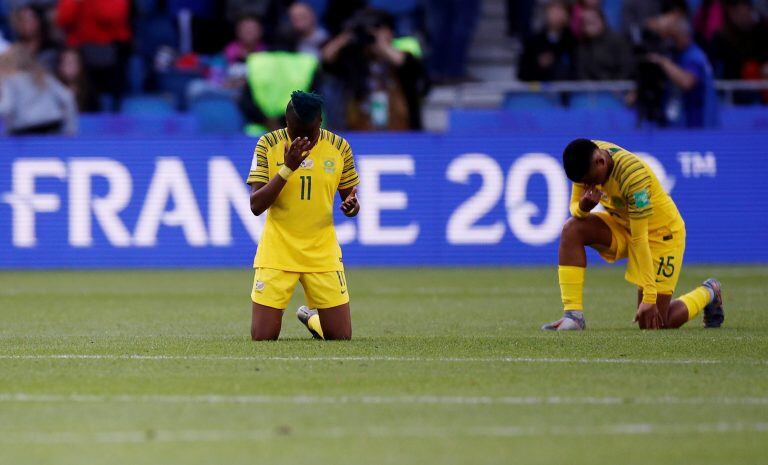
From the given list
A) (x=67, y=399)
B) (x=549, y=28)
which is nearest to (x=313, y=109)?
(x=67, y=399)

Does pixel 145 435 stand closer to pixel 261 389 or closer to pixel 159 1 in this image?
pixel 261 389

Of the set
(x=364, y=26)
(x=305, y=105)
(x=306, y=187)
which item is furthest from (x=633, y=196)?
(x=364, y=26)

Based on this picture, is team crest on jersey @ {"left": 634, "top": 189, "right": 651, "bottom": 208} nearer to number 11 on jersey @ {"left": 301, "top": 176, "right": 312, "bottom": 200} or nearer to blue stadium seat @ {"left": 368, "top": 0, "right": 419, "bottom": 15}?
number 11 on jersey @ {"left": 301, "top": 176, "right": 312, "bottom": 200}

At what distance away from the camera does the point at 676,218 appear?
10.9 meters

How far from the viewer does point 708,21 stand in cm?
2153

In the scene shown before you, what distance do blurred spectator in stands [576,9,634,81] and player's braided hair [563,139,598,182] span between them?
411 inches

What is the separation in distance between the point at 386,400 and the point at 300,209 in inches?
113

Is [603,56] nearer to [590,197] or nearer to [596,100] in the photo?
[596,100]

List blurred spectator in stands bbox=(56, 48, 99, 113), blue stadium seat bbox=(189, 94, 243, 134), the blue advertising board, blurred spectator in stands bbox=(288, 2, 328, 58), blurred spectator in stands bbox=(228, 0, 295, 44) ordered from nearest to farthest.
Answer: the blue advertising board
blurred spectator in stands bbox=(288, 2, 328, 58)
blue stadium seat bbox=(189, 94, 243, 134)
blurred spectator in stands bbox=(56, 48, 99, 113)
blurred spectator in stands bbox=(228, 0, 295, 44)

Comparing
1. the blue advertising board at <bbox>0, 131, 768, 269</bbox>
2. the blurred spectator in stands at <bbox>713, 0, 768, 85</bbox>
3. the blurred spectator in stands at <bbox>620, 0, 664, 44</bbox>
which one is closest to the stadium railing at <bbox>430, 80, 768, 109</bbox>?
the blurred spectator in stands at <bbox>713, 0, 768, 85</bbox>

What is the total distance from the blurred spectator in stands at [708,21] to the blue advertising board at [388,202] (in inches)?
161

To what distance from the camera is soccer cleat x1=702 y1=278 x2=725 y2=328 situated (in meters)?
10.9

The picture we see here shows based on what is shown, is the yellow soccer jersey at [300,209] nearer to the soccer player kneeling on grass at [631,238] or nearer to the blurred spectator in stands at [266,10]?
the soccer player kneeling on grass at [631,238]

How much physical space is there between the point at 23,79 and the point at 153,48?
3.70 m
